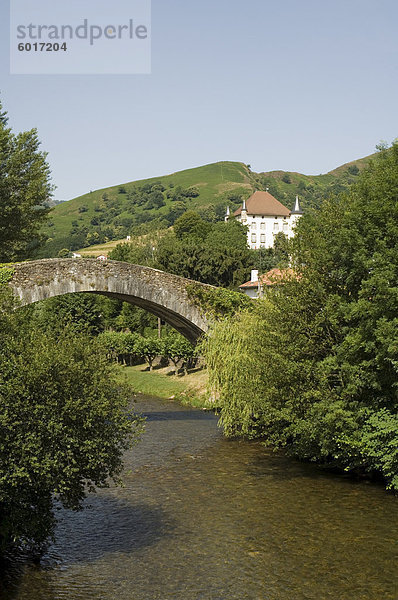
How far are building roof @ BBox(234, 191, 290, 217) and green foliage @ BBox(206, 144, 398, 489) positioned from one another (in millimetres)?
121165

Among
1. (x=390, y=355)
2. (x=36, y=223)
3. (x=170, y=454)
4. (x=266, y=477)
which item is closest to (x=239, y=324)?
(x=170, y=454)

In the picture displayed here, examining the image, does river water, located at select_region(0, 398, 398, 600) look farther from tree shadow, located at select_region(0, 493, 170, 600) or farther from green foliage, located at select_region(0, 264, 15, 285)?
green foliage, located at select_region(0, 264, 15, 285)

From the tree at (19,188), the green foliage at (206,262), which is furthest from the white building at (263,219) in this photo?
the tree at (19,188)

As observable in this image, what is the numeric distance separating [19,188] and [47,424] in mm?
28922

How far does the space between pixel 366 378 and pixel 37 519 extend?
1112 cm

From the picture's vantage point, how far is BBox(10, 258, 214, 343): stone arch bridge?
30.0m

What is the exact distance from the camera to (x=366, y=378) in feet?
67.0

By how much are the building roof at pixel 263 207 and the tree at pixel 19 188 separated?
10559 cm

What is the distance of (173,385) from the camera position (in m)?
45.5

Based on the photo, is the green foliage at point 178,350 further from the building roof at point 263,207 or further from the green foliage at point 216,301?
the building roof at point 263,207

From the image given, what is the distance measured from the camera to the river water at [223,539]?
13.6 metres

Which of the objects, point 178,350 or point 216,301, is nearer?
point 216,301

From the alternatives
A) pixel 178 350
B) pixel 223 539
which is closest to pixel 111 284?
pixel 178 350

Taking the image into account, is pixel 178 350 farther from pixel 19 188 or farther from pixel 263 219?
pixel 263 219
